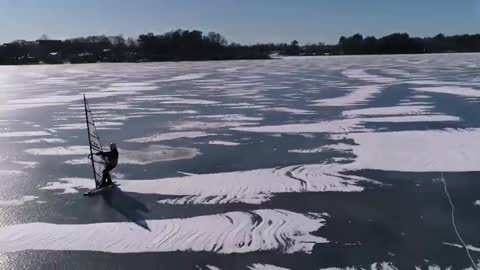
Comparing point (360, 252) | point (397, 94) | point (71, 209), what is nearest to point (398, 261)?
point (360, 252)

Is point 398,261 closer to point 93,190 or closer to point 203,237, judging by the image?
point 203,237

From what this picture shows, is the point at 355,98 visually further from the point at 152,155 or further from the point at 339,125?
the point at 152,155

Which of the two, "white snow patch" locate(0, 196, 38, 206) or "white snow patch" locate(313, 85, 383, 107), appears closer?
"white snow patch" locate(0, 196, 38, 206)

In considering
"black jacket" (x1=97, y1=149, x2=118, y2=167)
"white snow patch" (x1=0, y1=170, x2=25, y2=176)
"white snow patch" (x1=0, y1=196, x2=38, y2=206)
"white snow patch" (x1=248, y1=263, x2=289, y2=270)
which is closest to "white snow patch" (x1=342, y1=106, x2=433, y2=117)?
"black jacket" (x1=97, y1=149, x2=118, y2=167)

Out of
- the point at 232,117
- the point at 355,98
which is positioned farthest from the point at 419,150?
the point at 355,98

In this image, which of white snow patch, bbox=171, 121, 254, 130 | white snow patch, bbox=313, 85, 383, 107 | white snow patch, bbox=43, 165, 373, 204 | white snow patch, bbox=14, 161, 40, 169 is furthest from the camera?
white snow patch, bbox=313, 85, 383, 107

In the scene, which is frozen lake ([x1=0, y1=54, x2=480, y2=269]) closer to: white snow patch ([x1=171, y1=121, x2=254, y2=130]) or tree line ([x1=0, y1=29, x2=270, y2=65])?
white snow patch ([x1=171, y1=121, x2=254, y2=130])
